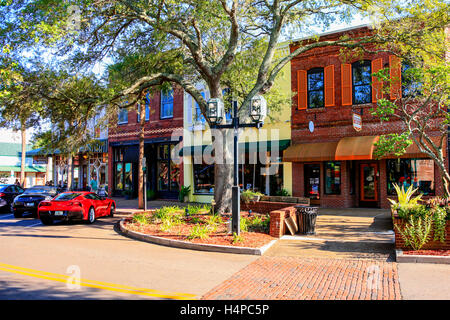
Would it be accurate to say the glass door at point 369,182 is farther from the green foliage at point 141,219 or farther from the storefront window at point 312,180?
the green foliage at point 141,219

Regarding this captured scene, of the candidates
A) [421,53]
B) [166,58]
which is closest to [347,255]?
[421,53]

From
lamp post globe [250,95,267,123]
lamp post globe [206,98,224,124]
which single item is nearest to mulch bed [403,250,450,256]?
lamp post globe [250,95,267,123]

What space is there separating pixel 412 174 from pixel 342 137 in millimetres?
3660

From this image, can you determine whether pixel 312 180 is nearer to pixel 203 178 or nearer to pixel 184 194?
pixel 203 178

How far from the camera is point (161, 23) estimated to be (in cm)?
1187

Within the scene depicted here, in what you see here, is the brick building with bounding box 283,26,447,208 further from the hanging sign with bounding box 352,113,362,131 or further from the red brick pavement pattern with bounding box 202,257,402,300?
the red brick pavement pattern with bounding box 202,257,402,300

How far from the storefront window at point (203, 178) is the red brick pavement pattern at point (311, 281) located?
14724 millimetres

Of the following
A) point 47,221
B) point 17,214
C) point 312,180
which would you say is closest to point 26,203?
point 17,214

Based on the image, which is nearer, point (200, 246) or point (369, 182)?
point (200, 246)

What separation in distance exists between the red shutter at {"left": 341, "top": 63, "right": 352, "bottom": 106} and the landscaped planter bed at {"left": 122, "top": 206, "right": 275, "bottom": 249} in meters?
9.59

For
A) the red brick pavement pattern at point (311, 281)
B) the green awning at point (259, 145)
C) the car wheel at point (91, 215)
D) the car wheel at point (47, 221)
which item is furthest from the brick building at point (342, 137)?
the car wheel at point (47, 221)

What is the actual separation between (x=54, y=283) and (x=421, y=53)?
12623 millimetres

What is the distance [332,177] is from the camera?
18.6 metres

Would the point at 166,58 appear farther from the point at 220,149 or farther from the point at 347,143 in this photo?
the point at 347,143
